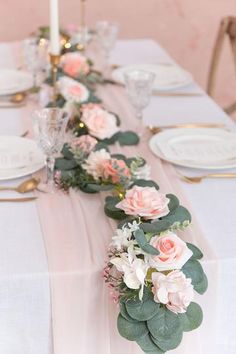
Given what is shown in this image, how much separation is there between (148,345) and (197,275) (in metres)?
0.13

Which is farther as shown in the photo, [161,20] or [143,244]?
[161,20]

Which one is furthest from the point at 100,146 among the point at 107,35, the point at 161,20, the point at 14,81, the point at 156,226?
the point at 161,20

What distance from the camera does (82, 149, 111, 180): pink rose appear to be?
1248 millimetres

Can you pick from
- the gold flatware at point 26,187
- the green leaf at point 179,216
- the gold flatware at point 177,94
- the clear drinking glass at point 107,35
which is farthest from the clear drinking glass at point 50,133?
the clear drinking glass at point 107,35

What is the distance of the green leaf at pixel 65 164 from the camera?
4.35 feet

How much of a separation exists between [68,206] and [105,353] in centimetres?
30

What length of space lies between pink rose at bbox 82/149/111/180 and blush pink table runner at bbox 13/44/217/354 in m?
0.11

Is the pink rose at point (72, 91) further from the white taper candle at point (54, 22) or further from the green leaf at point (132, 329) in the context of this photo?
the green leaf at point (132, 329)

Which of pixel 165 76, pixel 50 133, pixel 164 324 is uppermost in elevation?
pixel 50 133

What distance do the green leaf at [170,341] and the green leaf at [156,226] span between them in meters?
0.16

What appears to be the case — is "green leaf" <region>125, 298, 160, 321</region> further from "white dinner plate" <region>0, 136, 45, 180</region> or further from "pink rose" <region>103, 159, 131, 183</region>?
"white dinner plate" <region>0, 136, 45, 180</region>

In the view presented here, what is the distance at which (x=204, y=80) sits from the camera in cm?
361

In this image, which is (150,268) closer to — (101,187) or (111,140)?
(101,187)

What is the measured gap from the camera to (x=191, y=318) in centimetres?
96
